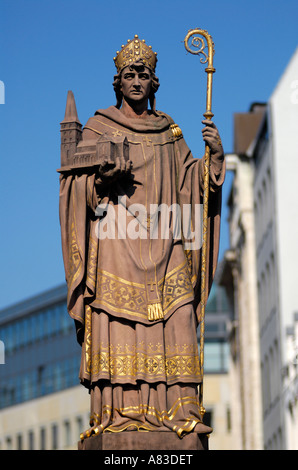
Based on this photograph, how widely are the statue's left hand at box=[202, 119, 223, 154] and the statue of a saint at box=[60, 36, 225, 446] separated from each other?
0.04 ft

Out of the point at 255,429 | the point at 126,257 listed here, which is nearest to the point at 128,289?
the point at 126,257

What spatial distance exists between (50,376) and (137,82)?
8131 centimetres

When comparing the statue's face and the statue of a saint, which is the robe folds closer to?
the statue of a saint

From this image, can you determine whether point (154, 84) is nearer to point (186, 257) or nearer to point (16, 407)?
point (186, 257)

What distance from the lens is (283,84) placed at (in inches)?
2350

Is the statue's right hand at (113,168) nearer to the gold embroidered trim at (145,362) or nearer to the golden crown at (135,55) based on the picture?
the golden crown at (135,55)

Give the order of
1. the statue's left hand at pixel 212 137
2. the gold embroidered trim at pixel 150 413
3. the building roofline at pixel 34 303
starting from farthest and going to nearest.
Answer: the building roofline at pixel 34 303
the statue's left hand at pixel 212 137
the gold embroidered trim at pixel 150 413

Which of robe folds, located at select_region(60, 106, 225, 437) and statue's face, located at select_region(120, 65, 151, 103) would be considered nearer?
robe folds, located at select_region(60, 106, 225, 437)

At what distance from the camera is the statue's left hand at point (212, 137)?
15.8 m

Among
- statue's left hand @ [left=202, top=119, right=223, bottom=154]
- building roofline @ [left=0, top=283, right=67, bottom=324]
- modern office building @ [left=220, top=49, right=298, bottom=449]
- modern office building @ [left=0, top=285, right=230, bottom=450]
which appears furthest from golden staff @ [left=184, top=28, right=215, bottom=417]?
building roofline @ [left=0, top=283, right=67, bottom=324]

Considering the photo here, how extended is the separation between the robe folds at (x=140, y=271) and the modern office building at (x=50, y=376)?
7262 centimetres

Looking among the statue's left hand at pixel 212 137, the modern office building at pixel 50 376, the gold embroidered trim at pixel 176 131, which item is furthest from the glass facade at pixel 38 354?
the statue's left hand at pixel 212 137

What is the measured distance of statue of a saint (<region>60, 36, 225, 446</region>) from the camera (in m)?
15.1

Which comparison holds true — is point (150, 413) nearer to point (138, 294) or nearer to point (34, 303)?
point (138, 294)
